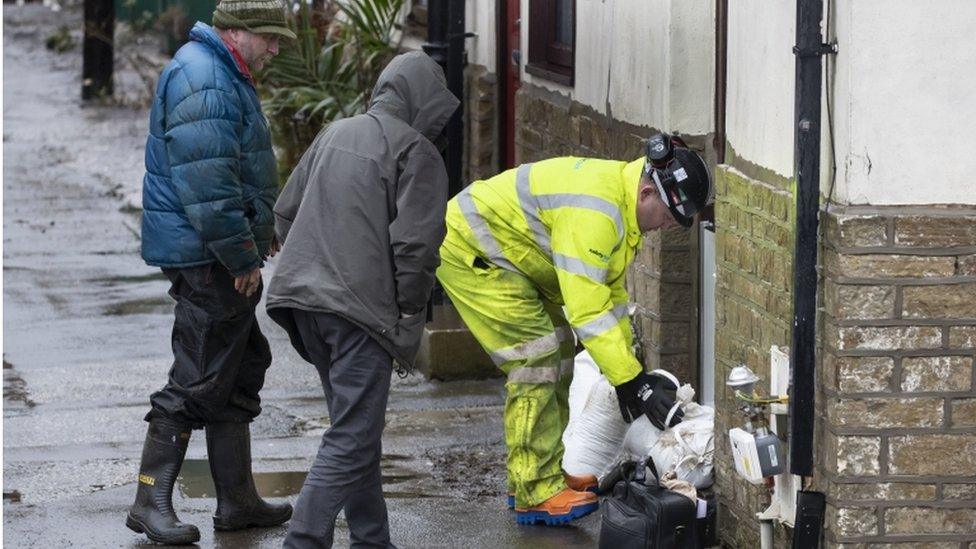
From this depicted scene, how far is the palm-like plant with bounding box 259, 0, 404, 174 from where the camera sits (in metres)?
11.7

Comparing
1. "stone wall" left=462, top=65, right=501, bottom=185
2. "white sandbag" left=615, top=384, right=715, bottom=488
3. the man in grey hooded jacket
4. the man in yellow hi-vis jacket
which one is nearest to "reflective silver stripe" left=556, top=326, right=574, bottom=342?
the man in yellow hi-vis jacket

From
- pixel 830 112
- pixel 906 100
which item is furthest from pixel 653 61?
pixel 906 100

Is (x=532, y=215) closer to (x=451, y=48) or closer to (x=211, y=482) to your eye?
(x=211, y=482)

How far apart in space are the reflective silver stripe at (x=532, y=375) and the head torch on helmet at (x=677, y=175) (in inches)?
32.1

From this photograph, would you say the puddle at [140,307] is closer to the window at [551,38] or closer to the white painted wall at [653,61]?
the window at [551,38]

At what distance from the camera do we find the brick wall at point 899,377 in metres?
4.77

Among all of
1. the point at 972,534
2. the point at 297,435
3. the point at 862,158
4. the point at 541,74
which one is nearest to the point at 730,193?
the point at 862,158

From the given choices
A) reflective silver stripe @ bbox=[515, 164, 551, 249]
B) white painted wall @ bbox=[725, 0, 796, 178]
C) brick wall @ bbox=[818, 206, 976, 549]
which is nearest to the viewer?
brick wall @ bbox=[818, 206, 976, 549]

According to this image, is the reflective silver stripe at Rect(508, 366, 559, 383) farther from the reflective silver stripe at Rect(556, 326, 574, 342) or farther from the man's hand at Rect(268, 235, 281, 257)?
the man's hand at Rect(268, 235, 281, 257)

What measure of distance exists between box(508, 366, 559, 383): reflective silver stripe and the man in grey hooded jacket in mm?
789

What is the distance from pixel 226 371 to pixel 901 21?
270 centimetres

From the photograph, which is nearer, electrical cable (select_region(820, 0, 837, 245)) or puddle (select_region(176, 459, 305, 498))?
electrical cable (select_region(820, 0, 837, 245))

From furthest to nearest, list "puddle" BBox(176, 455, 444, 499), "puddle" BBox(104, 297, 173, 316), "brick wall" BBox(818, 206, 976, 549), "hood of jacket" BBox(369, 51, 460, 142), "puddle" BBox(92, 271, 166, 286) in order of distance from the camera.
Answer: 1. "puddle" BBox(92, 271, 166, 286)
2. "puddle" BBox(104, 297, 173, 316)
3. "puddle" BBox(176, 455, 444, 499)
4. "hood of jacket" BBox(369, 51, 460, 142)
5. "brick wall" BBox(818, 206, 976, 549)

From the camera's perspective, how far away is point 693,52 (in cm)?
700
